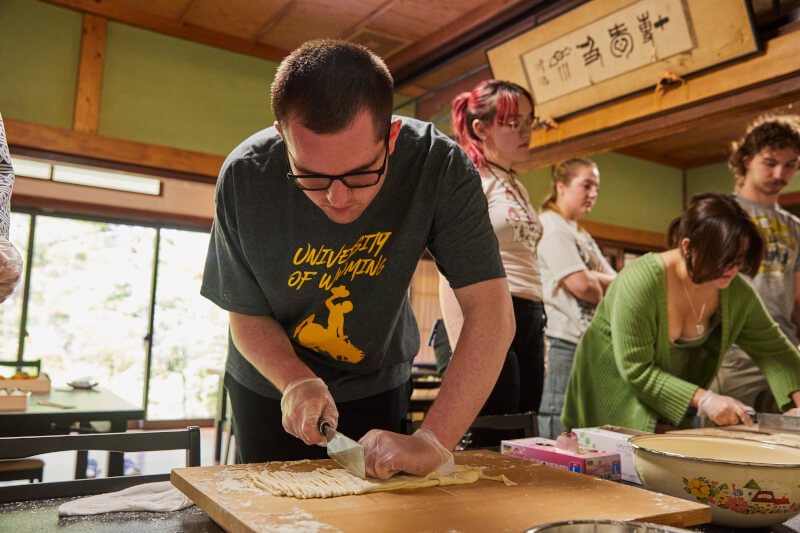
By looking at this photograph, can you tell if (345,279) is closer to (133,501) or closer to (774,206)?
(133,501)

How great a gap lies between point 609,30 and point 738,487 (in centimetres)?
275

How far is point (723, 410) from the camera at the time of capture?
1.56 m

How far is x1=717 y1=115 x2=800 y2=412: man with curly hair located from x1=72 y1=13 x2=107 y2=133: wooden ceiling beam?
3504 millimetres

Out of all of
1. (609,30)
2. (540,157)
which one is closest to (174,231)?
(540,157)

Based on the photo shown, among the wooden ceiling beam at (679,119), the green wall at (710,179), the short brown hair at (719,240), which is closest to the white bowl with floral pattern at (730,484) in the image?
the short brown hair at (719,240)

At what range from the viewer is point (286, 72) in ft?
2.87

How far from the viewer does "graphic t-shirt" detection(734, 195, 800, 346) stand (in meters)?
2.58

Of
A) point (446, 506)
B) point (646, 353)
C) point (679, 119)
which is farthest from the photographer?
point (679, 119)

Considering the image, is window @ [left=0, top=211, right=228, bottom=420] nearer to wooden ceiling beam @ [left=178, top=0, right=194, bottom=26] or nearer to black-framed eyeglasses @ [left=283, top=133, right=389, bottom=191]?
wooden ceiling beam @ [left=178, top=0, right=194, bottom=26]

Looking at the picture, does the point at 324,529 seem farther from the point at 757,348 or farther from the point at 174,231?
the point at 174,231

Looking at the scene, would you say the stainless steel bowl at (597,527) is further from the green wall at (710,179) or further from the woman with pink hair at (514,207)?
the green wall at (710,179)

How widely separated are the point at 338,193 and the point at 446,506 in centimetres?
44

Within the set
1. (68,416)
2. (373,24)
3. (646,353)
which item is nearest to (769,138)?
(646,353)

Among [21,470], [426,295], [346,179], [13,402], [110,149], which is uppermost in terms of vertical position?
[110,149]
